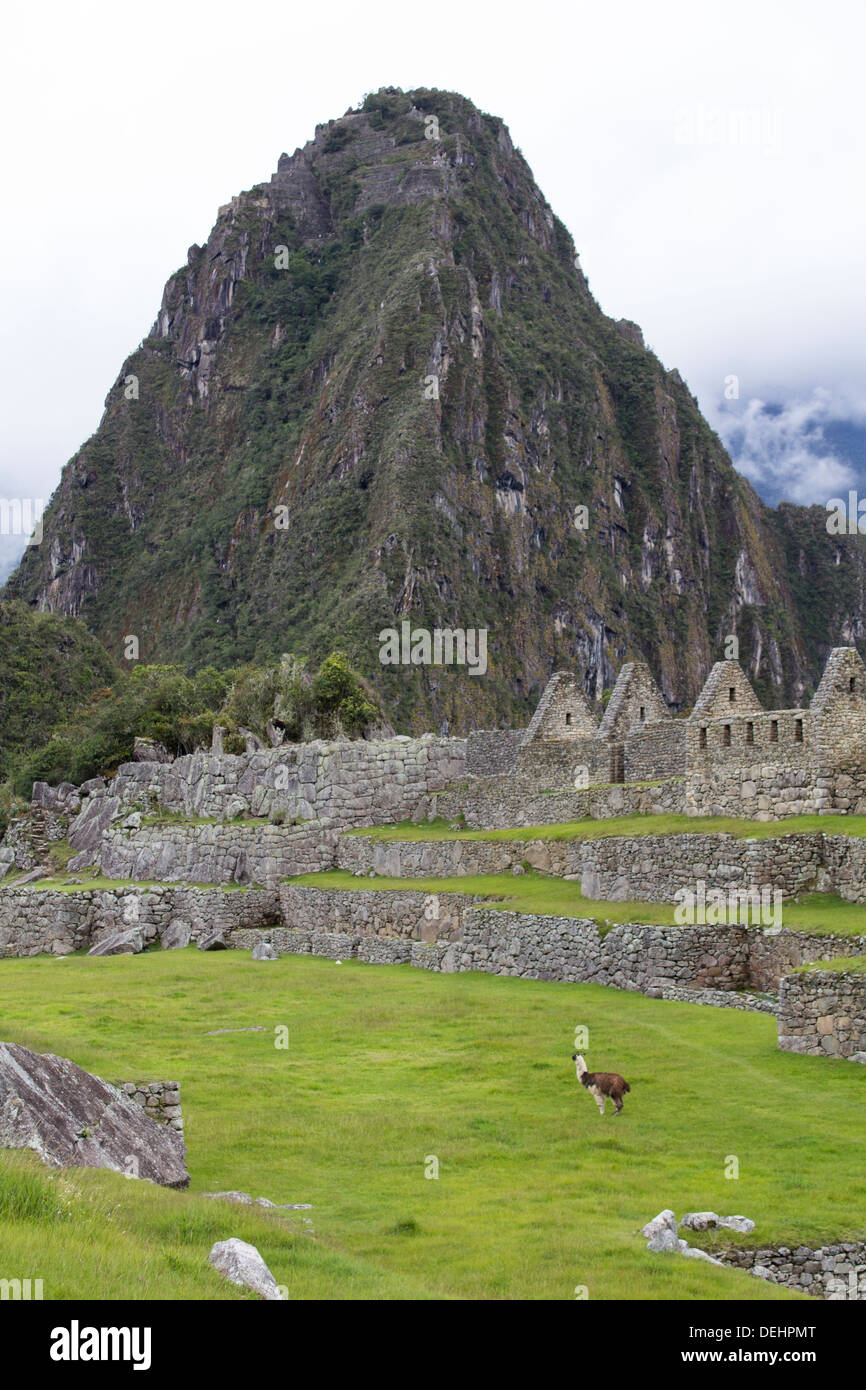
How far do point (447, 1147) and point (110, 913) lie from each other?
72.5 feet

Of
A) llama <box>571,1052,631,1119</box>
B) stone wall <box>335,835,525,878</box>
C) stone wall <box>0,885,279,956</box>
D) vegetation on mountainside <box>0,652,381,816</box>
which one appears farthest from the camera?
vegetation on mountainside <box>0,652,381,816</box>

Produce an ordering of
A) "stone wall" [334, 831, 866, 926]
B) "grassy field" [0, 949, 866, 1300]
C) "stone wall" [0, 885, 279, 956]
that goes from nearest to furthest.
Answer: "grassy field" [0, 949, 866, 1300], "stone wall" [334, 831, 866, 926], "stone wall" [0, 885, 279, 956]

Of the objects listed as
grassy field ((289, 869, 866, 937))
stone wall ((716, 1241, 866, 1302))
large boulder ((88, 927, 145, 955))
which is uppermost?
grassy field ((289, 869, 866, 937))

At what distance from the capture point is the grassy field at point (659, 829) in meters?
19.4

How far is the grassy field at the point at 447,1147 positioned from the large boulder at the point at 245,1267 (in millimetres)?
107

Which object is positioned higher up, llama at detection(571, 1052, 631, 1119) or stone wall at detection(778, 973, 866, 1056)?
stone wall at detection(778, 973, 866, 1056)

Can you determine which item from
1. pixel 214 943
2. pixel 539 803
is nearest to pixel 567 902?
pixel 539 803

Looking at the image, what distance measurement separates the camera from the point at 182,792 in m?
40.2

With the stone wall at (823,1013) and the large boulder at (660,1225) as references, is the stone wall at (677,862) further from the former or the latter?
the large boulder at (660,1225)

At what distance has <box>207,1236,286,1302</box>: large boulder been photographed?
24.6ft

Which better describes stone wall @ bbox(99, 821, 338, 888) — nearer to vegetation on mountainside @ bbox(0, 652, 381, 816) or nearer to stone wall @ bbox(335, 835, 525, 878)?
stone wall @ bbox(335, 835, 525, 878)

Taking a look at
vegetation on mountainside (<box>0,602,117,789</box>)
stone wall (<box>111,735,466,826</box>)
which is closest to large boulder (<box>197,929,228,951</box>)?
stone wall (<box>111,735,466,826</box>)

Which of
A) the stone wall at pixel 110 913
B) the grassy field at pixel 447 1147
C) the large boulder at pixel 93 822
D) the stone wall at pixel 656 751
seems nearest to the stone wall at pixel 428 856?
the stone wall at pixel 110 913

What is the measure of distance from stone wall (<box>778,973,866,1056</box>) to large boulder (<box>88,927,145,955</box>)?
18629mm
